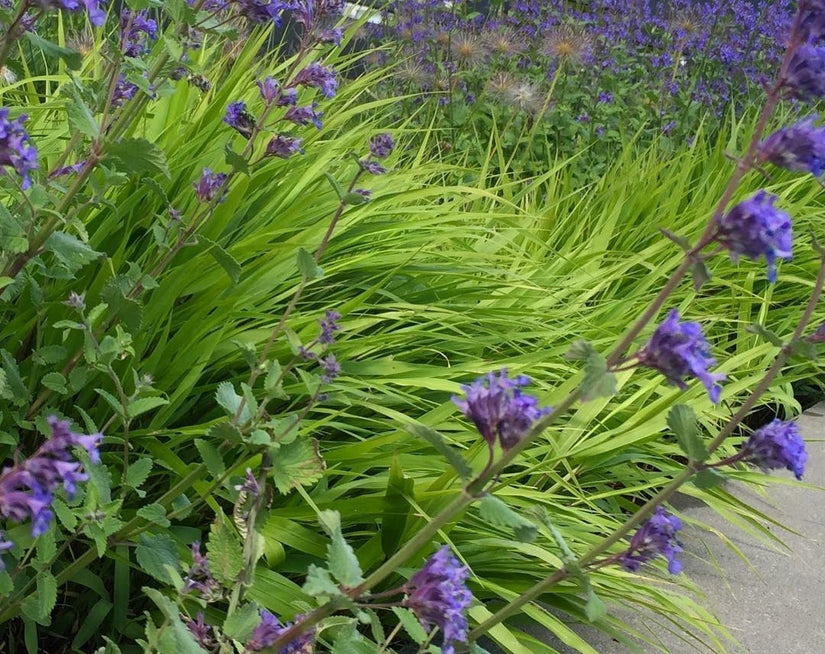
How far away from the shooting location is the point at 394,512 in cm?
158

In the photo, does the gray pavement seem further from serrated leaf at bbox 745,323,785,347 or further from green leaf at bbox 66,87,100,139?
green leaf at bbox 66,87,100,139

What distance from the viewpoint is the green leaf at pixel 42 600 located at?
1129mm

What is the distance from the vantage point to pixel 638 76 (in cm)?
530

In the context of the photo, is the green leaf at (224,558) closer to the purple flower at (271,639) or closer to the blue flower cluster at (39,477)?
the purple flower at (271,639)

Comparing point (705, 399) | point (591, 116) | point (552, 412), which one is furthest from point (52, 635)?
point (591, 116)

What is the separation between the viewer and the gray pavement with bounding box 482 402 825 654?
1.79m

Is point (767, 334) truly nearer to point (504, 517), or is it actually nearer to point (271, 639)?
point (504, 517)

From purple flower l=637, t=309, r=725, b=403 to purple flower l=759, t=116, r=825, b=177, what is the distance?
0.61 ft

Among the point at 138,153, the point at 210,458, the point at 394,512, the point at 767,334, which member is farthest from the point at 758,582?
the point at 138,153

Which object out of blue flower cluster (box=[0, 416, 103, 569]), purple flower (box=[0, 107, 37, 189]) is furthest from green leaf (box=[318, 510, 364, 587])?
purple flower (box=[0, 107, 37, 189])

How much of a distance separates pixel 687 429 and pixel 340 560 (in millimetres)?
393

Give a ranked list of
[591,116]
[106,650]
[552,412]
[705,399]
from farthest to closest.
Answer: [591,116] → [705,399] → [106,650] → [552,412]

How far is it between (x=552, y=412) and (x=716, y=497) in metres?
1.48

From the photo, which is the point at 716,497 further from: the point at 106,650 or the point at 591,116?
the point at 591,116
